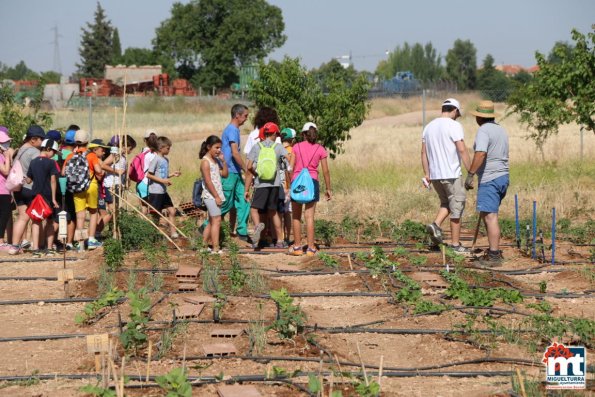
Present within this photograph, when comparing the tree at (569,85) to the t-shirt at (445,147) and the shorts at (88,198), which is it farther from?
the shorts at (88,198)

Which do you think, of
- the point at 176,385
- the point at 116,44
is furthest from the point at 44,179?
the point at 116,44

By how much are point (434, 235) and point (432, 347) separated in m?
3.58

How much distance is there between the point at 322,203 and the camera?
48.5 feet

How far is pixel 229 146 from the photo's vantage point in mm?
11062

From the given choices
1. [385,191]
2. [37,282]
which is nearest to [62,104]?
[385,191]

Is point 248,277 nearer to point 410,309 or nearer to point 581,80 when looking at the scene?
point 410,309

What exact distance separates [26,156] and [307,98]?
217 inches

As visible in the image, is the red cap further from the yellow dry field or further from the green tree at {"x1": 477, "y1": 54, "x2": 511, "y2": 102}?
the green tree at {"x1": 477, "y1": 54, "x2": 511, "y2": 102}

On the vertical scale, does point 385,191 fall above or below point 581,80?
below

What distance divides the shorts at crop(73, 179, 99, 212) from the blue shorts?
182 inches

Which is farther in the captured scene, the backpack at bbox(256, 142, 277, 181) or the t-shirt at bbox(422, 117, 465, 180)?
the backpack at bbox(256, 142, 277, 181)

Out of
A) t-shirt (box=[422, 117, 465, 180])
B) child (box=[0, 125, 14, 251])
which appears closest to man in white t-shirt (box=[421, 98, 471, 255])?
t-shirt (box=[422, 117, 465, 180])

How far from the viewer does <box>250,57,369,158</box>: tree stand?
48.6ft

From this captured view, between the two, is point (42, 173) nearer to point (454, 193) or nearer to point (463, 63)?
point (454, 193)
